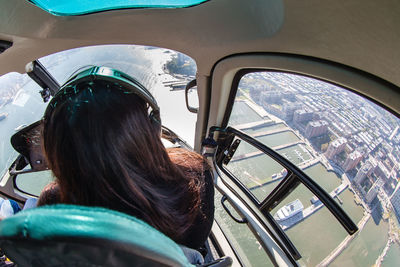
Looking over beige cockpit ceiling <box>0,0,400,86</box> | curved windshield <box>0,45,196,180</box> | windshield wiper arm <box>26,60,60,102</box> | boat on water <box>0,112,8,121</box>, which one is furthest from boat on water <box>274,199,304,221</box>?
boat on water <box>0,112,8,121</box>

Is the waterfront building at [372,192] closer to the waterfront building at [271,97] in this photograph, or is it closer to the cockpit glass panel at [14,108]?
the waterfront building at [271,97]

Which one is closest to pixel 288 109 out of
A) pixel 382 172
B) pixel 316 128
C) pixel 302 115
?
pixel 302 115

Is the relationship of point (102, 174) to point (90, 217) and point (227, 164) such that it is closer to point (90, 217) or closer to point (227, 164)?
point (90, 217)

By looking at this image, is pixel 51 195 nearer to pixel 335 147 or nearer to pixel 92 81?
pixel 92 81

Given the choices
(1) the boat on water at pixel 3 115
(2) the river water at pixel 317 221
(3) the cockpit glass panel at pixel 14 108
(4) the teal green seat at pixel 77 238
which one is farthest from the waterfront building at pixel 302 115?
(1) the boat on water at pixel 3 115

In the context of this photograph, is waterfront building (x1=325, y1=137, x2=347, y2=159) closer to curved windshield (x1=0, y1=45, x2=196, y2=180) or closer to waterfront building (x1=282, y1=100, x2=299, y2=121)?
waterfront building (x1=282, y1=100, x2=299, y2=121)

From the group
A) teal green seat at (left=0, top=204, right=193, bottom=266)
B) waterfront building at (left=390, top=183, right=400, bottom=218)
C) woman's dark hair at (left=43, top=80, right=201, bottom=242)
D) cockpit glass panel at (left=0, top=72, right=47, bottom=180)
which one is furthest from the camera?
cockpit glass panel at (left=0, top=72, right=47, bottom=180)
